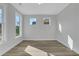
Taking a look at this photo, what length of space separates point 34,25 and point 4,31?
5.91 meters

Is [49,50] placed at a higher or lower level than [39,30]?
lower

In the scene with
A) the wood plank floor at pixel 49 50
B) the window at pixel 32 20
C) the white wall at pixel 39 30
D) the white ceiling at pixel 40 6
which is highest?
the white ceiling at pixel 40 6

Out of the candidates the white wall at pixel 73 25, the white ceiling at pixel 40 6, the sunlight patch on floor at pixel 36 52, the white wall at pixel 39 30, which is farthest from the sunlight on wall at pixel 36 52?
the white wall at pixel 39 30

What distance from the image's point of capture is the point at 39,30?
10.8 m

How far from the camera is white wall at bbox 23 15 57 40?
1081 centimetres

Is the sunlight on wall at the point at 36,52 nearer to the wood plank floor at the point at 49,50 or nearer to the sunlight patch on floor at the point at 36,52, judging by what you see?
the sunlight patch on floor at the point at 36,52

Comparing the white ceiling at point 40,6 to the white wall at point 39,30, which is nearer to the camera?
the white ceiling at point 40,6

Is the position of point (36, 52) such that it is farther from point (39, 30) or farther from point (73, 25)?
point (39, 30)

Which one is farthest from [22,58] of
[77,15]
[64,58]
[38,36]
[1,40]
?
[38,36]

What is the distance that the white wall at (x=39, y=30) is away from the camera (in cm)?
1081

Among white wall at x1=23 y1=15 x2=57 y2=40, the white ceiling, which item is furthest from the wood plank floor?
white wall at x1=23 y1=15 x2=57 y2=40

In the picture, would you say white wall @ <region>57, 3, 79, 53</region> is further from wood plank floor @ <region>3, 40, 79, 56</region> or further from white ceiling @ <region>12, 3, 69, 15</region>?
white ceiling @ <region>12, 3, 69, 15</region>

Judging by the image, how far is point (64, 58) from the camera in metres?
1.51

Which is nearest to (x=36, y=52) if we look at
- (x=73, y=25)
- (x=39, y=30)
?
(x=73, y=25)
